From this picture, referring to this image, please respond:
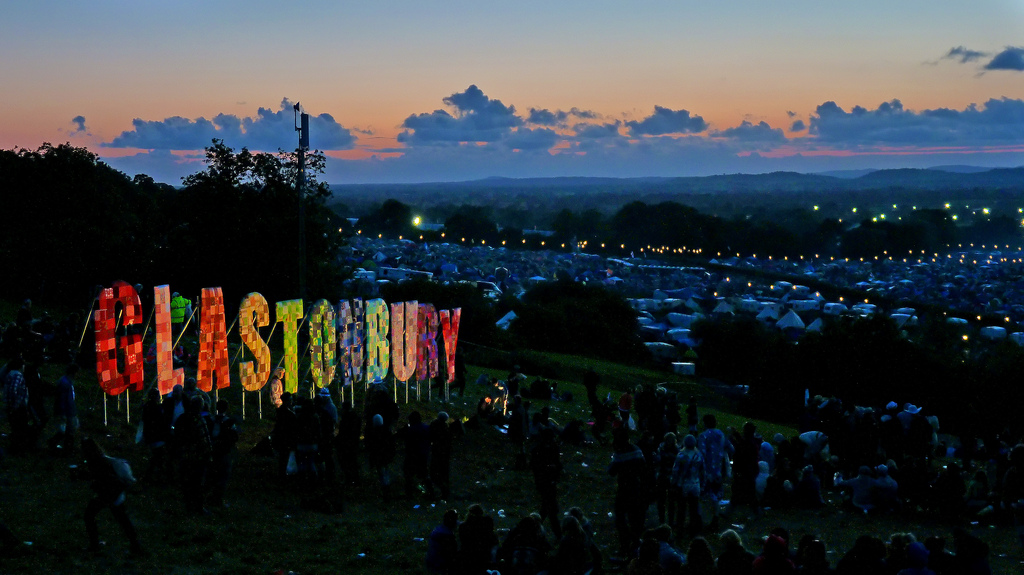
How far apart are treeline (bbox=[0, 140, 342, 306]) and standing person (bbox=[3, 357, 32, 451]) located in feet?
70.2

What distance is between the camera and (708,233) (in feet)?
437

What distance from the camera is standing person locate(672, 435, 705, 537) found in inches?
463

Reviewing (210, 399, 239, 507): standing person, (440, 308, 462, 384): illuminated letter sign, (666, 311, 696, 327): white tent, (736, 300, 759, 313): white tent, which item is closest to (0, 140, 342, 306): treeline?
(440, 308, 462, 384): illuminated letter sign

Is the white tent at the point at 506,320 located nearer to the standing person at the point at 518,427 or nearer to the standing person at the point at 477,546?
the standing person at the point at 518,427

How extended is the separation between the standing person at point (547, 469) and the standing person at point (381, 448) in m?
3.10

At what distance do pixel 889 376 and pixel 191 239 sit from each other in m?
28.7

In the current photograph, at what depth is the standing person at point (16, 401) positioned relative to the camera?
41.0 feet

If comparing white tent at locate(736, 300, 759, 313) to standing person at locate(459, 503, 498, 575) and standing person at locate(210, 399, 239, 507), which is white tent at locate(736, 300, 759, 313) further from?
standing person at locate(459, 503, 498, 575)

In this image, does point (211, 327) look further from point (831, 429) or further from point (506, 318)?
point (506, 318)

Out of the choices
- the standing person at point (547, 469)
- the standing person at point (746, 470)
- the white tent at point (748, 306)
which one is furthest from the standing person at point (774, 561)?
the white tent at point (748, 306)

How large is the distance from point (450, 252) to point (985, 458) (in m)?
93.6

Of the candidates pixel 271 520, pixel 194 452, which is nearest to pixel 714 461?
pixel 271 520

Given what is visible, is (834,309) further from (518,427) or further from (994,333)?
(518,427)

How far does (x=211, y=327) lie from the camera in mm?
16344
